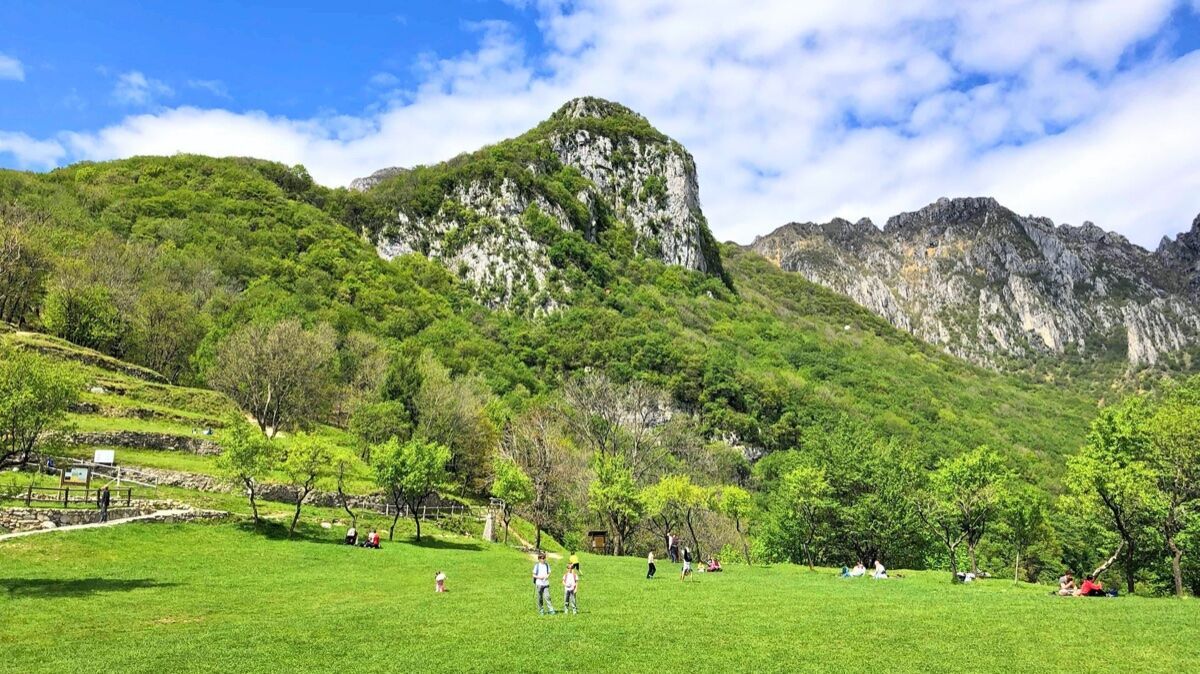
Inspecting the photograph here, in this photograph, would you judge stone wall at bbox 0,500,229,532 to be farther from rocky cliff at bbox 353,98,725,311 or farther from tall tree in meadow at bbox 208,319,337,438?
rocky cliff at bbox 353,98,725,311

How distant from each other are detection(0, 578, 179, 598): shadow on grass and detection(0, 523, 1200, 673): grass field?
0.07 m

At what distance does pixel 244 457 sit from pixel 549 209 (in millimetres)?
123254

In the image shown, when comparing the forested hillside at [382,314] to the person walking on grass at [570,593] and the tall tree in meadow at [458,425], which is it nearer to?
the tall tree in meadow at [458,425]

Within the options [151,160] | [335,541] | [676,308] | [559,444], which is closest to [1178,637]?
[335,541]

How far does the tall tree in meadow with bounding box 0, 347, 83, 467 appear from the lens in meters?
22.9

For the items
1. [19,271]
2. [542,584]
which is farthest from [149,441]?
[542,584]

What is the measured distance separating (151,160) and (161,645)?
14376 centimetres

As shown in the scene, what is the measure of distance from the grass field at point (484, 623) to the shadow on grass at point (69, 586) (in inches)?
2.6

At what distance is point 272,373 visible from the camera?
5862cm

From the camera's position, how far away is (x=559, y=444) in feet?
205

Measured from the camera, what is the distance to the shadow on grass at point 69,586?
19.8m

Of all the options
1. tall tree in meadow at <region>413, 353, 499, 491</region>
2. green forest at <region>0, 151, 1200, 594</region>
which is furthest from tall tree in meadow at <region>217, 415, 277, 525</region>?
tall tree in meadow at <region>413, 353, 499, 491</region>

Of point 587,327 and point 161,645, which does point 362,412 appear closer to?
point 161,645

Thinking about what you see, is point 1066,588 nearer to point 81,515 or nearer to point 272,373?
point 81,515
